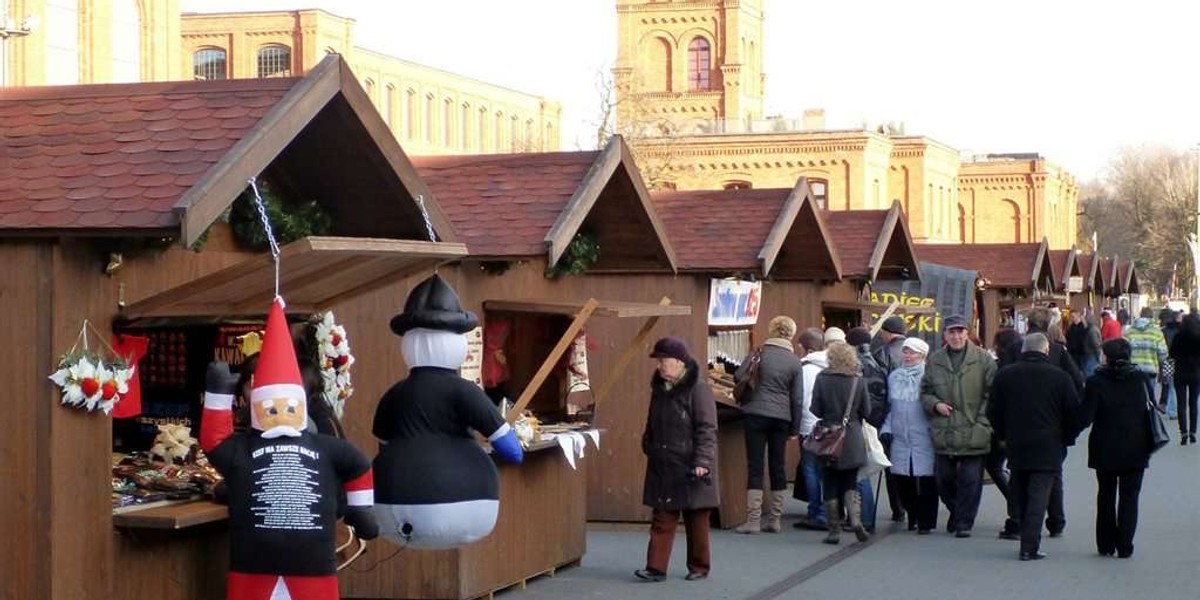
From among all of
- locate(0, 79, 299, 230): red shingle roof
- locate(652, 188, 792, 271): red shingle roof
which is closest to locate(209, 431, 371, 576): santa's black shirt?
locate(0, 79, 299, 230): red shingle roof

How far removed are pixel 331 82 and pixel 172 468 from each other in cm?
222

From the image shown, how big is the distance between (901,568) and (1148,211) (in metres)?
91.6

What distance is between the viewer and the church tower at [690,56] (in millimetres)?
82062

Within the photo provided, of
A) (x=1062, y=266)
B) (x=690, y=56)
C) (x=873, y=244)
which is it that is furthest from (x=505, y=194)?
(x=690, y=56)

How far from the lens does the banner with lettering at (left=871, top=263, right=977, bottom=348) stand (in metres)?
25.7

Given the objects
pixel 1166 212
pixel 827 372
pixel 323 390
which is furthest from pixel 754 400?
pixel 1166 212

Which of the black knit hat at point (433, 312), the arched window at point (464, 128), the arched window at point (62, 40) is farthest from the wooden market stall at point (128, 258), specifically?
the arched window at point (464, 128)

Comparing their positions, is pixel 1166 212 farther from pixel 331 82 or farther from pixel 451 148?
pixel 331 82

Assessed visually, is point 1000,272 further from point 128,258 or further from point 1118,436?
point 128,258

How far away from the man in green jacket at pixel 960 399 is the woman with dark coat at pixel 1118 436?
4.05ft

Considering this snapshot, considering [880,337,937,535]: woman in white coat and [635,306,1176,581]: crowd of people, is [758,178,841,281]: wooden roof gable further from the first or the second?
[880,337,937,535]: woman in white coat

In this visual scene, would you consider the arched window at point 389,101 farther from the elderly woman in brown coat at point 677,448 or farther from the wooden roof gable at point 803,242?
the elderly woman in brown coat at point 677,448

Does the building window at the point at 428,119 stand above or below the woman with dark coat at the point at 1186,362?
above

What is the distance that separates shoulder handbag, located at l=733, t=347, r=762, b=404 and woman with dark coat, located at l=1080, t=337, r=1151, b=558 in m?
2.87
